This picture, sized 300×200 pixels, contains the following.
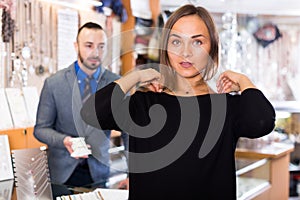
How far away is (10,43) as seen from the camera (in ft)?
7.60

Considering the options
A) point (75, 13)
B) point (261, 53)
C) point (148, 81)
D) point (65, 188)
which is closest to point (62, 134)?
point (65, 188)

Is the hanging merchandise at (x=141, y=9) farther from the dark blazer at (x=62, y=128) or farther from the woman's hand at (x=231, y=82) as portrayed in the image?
the woman's hand at (x=231, y=82)

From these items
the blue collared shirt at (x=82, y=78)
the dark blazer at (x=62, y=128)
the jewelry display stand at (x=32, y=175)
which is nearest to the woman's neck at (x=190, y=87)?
the jewelry display stand at (x=32, y=175)

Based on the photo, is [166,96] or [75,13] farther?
[75,13]

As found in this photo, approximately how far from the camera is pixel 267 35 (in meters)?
5.23

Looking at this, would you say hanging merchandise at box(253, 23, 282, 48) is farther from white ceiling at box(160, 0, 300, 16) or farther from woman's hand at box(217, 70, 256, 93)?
woman's hand at box(217, 70, 256, 93)

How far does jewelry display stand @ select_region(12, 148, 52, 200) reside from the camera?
1.56 metres

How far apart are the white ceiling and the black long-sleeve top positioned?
338 centimetres

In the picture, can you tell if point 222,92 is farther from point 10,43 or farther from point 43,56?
point 43,56

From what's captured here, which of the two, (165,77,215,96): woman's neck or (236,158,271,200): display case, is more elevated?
(165,77,215,96): woman's neck

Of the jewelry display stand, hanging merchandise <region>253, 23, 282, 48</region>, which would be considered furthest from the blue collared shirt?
hanging merchandise <region>253, 23, 282, 48</region>

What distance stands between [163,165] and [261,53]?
173 inches

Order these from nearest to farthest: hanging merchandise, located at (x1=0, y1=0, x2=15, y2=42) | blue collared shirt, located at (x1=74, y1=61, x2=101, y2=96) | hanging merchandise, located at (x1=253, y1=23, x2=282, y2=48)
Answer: blue collared shirt, located at (x1=74, y1=61, x2=101, y2=96), hanging merchandise, located at (x1=0, y1=0, x2=15, y2=42), hanging merchandise, located at (x1=253, y1=23, x2=282, y2=48)

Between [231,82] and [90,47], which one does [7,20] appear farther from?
[231,82]
